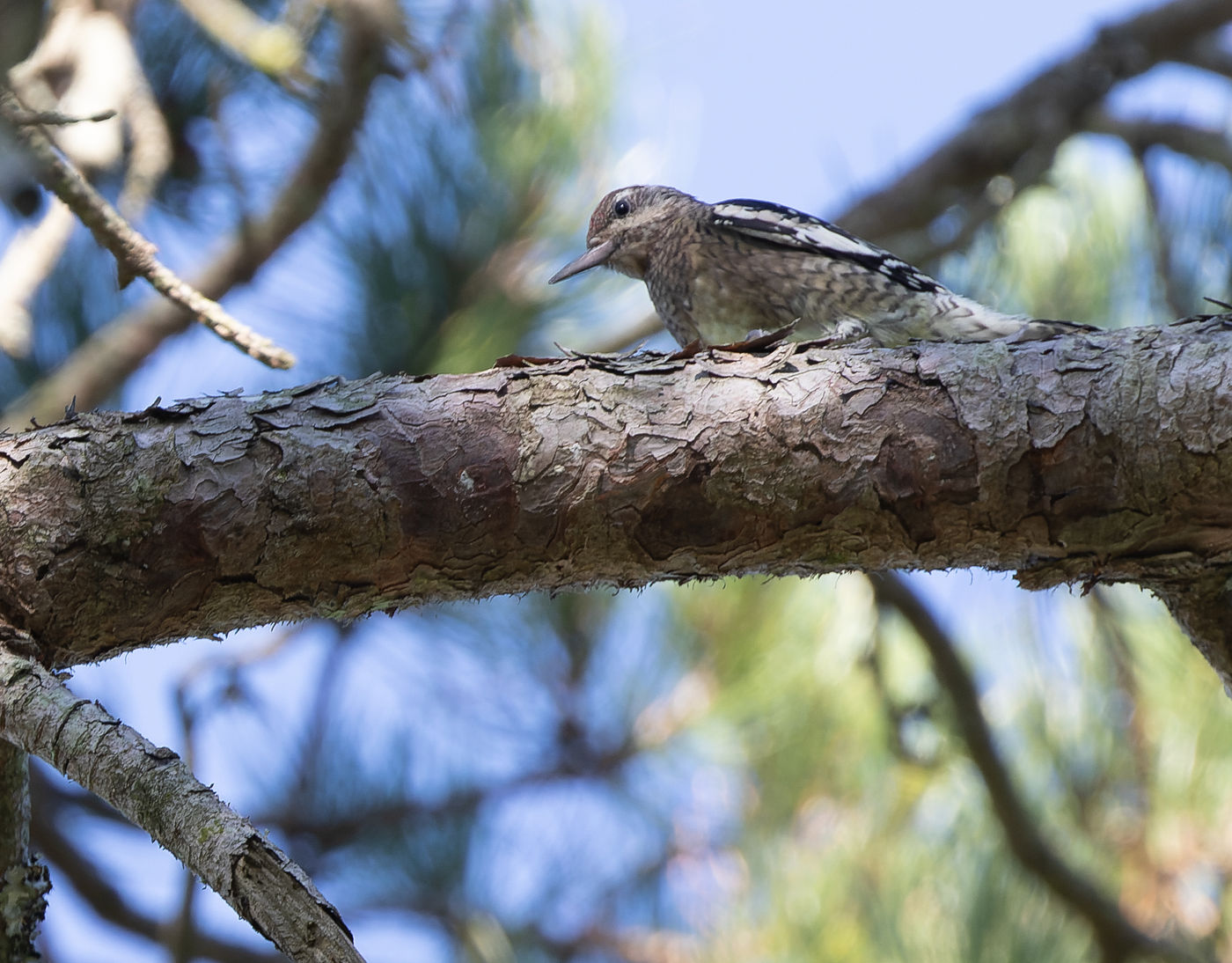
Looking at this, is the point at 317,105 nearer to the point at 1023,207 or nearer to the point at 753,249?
the point at 753,249

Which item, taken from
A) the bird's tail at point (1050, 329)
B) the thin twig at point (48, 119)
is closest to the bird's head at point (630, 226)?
the bird's tail at point (1050, 329)

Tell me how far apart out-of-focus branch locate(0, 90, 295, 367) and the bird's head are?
1.63 m

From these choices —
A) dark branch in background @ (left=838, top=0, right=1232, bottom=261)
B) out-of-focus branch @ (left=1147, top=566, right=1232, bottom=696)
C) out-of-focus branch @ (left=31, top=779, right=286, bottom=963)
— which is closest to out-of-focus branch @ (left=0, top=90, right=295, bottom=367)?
out-of-focus branch @ (left=1147, top=566, right=1232, bottom=696)

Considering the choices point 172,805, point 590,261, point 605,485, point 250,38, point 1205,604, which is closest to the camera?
point 172,805

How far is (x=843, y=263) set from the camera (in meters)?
3.24

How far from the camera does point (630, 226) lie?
393 cm

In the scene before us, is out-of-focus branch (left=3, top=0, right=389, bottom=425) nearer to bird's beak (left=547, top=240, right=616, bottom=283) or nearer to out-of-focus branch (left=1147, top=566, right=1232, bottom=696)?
bird's beak (left=547, top=240, right=616, bottom=283)

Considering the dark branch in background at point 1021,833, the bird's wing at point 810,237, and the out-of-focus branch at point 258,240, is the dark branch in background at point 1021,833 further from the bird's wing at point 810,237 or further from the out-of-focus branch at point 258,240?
the out-of-focus branch at point 258,240

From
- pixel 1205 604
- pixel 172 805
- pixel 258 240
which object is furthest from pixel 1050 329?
pixel 258 240

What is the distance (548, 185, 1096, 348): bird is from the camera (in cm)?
315

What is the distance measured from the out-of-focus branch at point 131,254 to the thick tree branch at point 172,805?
702 millimetres

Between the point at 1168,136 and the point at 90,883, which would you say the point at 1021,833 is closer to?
the point at 1168,136

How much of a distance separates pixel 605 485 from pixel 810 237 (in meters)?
1.66

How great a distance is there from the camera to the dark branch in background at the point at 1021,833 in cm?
358
